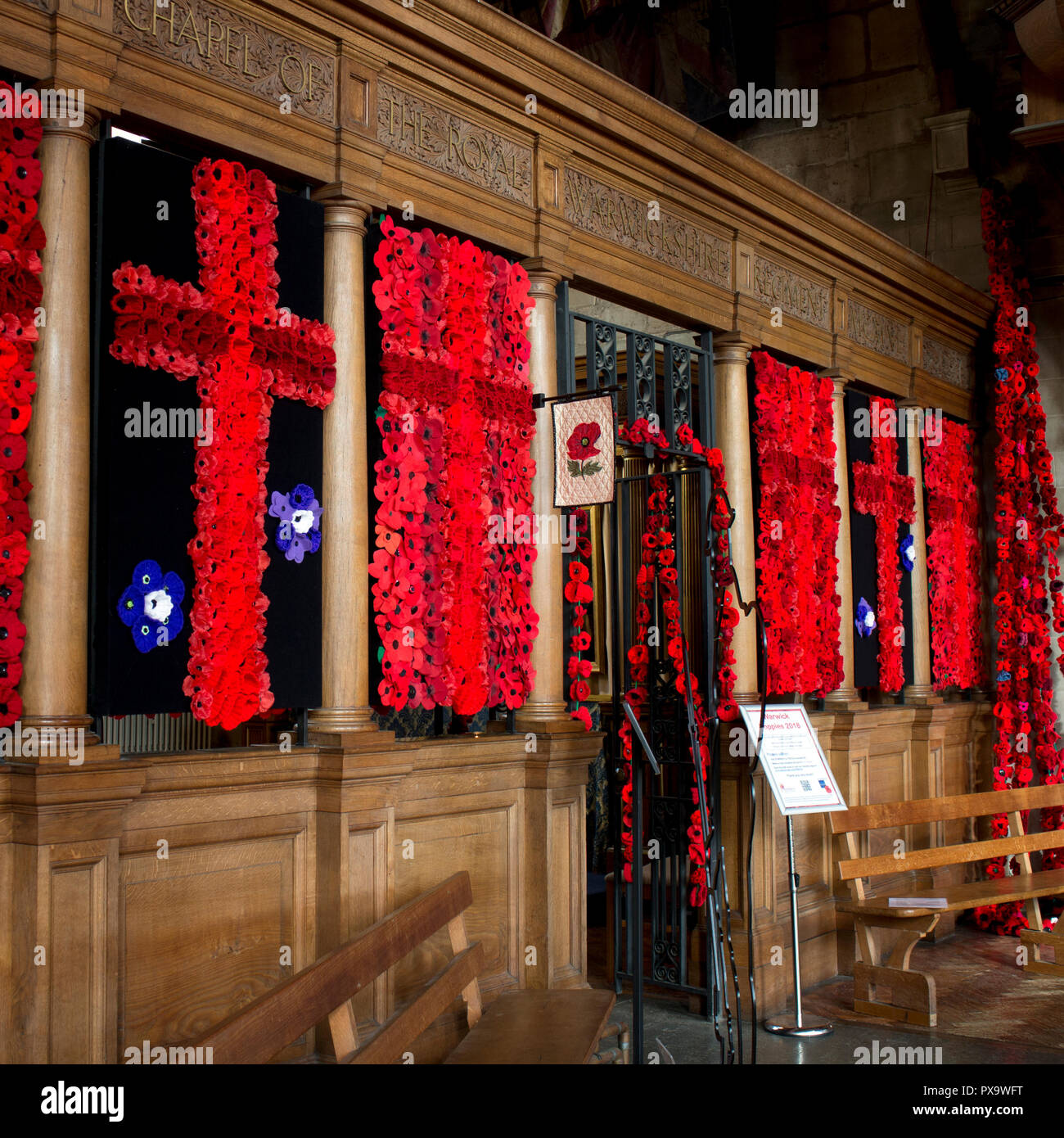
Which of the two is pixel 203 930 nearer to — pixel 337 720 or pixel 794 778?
pixel 337 720

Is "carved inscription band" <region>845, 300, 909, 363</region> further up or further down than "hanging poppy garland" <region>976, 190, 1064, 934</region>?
further up

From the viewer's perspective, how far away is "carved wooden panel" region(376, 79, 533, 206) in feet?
14.4

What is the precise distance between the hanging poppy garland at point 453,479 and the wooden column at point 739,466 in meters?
1.65

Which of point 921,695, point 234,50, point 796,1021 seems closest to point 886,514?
point 921,695

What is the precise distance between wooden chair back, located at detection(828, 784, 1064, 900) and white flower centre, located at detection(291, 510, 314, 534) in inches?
124

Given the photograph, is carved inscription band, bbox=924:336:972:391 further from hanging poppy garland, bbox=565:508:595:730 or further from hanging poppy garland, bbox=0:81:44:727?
hanging poppy garland, bbox=0:81:44:727

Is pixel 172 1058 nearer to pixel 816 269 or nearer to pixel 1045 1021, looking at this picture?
pixel 1045 1021

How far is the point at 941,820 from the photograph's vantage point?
6695 millimetres

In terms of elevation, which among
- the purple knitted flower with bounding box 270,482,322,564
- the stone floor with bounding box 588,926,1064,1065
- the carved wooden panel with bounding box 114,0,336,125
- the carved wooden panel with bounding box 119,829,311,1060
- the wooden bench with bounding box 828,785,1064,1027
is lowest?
the stone floor with bounding box 588,926,1064,1065

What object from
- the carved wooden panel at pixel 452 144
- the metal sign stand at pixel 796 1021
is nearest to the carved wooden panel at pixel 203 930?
the metal sign stand at pixel 796 1021

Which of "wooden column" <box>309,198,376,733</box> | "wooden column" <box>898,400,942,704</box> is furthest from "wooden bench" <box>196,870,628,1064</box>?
"wooden column" <box>898,400,942,704</box>

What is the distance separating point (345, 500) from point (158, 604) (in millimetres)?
793

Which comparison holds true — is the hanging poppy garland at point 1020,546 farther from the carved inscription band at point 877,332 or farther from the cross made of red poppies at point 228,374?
the cross made of red poppies at point 228,374
